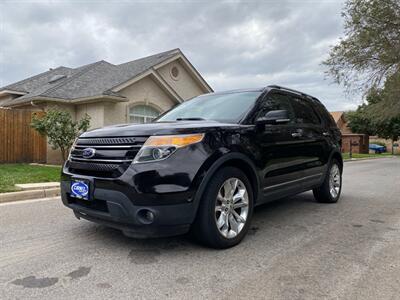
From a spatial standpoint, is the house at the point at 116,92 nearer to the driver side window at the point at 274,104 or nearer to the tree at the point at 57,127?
the tree at the point at 57,127

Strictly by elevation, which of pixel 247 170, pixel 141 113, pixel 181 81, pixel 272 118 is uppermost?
pixel 181 81

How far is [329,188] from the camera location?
5.97 meters

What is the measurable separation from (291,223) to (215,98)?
2.05 meters

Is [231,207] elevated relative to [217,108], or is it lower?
lower

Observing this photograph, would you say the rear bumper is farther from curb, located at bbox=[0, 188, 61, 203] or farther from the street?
curb, located at bbox=[0, 188, 61, 203]

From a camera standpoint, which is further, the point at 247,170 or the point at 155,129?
the point at 247,170

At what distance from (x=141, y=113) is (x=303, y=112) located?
11207 millimetres

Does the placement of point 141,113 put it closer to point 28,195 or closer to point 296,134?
point 28,195

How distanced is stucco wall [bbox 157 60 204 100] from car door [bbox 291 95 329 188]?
12619 millimetres

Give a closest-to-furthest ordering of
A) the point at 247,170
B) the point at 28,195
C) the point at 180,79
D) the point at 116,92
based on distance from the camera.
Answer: the point at 247,170 → the point at 28,195 → the point at 116,92 → the point at 180,79

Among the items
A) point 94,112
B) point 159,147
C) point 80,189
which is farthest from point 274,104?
point 94,112

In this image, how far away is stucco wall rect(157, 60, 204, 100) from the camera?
1775 cm

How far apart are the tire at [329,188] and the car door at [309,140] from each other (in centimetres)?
40

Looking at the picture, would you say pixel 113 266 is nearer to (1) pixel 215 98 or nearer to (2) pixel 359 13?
(1) pixel 215 98
